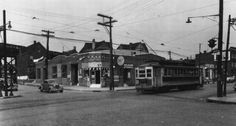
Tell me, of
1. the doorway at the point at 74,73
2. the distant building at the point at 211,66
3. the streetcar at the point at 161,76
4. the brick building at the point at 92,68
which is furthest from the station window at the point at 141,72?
the distant building at the point at 211,66

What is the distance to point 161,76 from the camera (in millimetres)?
28250

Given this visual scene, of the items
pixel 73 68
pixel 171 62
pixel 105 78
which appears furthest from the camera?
pixel 73 68

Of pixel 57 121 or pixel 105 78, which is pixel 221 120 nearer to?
pixel 57 121

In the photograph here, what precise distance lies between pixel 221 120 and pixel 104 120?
Answer: 442 centimetres

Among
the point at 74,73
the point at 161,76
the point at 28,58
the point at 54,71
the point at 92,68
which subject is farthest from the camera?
the point at 28,58

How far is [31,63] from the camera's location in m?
71.9

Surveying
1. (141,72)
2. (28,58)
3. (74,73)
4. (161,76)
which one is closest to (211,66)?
(74,73)

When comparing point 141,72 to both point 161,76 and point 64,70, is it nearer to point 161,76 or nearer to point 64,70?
point 161,76

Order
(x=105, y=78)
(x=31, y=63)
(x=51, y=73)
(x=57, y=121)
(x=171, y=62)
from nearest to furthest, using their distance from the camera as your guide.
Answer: (x=57, y=121)
(x=171, y=62)
(x=105, y=78)
(x=51, y=73)
(x=31, y=63)

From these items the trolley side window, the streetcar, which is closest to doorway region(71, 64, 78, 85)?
the streetcar

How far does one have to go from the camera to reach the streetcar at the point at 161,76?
2795cm

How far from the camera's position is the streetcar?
1101 inches

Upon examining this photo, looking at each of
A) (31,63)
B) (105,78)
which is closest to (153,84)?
(105,78)

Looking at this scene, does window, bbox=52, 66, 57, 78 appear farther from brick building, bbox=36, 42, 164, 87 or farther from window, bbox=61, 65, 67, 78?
window, bbox=61, 65, 67, 78
